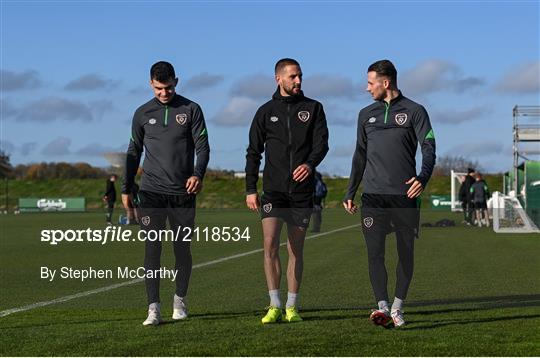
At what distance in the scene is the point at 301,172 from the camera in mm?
8445

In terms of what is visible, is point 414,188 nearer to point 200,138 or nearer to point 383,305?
point 383,305

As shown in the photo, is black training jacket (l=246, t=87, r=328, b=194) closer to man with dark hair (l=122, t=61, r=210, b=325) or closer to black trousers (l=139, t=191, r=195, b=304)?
man with dark hair (l=122, t=61, r=210, b=325)

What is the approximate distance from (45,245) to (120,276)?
9677mm

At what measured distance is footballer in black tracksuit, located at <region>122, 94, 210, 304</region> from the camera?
867 cm

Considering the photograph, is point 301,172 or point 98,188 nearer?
point 301,172

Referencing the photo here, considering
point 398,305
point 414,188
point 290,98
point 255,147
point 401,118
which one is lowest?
point 398,305

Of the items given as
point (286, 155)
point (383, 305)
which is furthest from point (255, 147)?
point (383, 305)

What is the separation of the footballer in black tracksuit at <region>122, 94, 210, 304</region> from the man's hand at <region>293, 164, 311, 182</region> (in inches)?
30.6

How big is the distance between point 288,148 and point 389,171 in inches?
34.0

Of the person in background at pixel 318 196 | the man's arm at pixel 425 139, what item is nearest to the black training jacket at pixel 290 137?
the man's arm at pixel 425 139

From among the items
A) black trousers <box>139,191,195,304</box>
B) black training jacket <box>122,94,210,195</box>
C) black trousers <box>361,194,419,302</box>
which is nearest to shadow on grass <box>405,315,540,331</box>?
black trousers <box>361,194,419,302</box>

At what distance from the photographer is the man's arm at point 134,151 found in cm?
884

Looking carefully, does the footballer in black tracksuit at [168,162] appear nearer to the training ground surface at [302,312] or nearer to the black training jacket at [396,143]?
the training ground surface at [302,312]

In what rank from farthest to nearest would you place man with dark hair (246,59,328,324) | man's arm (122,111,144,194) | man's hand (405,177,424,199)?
1. man's arm (122,111,144,194)
2. man with dark hair (246,59,328,324)
3. man's hand (405,177,424,199)
